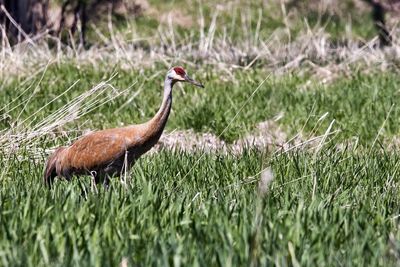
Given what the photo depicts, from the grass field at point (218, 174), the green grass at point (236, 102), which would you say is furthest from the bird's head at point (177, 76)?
the green grass at point (236, 102)

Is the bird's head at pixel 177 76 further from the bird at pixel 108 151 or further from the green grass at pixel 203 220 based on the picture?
the green grass at pixel 203 220

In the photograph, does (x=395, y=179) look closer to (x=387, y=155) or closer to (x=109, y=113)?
(x=387, y=155)

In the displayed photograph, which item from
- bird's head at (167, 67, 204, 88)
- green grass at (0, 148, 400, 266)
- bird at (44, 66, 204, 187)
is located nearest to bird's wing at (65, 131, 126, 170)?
bird at (44, 66, 204, 187)

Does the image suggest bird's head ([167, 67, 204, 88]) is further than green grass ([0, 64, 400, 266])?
Yes

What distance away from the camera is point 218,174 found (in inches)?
247

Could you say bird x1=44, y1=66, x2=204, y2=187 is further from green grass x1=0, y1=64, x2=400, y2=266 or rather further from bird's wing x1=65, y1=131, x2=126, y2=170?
green grass x1=0, y1=64, x2=400, y2=266

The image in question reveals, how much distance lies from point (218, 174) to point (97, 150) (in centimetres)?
74

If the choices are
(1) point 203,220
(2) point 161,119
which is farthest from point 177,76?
(1) point 203,220

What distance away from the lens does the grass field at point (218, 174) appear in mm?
4141

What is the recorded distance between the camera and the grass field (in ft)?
13.6

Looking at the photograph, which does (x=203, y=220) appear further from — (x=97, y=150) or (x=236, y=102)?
(x=236, y=102)

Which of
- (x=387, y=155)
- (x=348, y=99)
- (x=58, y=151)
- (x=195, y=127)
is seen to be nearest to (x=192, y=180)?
(x=58, y=151)

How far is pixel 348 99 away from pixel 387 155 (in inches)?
120

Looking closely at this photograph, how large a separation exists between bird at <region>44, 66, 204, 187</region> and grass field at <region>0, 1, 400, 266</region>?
0.15 m
